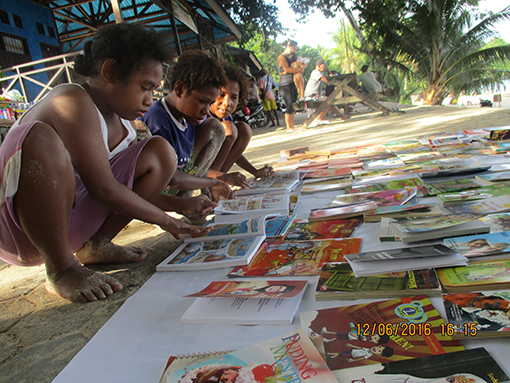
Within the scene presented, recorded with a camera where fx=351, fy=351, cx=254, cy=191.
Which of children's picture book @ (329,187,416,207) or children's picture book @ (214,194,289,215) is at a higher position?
children's picture book @ (214,194,289,215)

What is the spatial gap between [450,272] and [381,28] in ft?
44.5

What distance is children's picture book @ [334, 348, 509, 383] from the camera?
1.92 ft

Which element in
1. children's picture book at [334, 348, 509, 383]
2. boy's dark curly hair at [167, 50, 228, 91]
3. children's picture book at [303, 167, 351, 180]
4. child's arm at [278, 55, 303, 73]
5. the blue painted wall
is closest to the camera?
children's picture book at [334, 348, 509, 383]

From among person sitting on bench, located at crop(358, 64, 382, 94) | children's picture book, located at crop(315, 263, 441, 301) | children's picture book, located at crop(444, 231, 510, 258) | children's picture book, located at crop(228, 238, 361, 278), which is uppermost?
person sitting on bench, located at crop(358, 64, 382, 94)

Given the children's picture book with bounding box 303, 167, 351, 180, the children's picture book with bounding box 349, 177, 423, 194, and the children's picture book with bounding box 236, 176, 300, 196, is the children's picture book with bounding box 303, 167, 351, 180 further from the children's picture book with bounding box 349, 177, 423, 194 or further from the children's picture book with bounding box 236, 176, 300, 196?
the children's picture book with bounding box 349, 177, 423, 194

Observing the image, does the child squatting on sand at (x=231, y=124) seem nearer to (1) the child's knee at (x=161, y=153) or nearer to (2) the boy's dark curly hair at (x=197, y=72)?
(2) the boy's dark curly hair at (x=197, y=72)

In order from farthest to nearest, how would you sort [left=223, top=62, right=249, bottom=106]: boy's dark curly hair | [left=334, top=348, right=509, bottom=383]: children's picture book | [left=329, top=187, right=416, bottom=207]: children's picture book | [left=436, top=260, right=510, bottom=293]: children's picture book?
[left=223, top=62, right=249, bottom=106]: boy's dark curly hair → [left=329, top=187, right=416, bottom=207]: children's picture book → [left=436, top=260, right=510, bottom=293]: children's picture book → [left=334, top=348, right=509, bottom=383]: children's picture book

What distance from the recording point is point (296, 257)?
1.25m

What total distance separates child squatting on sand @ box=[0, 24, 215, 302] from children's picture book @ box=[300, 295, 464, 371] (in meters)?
0.68

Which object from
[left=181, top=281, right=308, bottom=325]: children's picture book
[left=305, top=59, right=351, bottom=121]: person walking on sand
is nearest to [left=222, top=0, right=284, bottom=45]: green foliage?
[left=305, top=59, right=351, bottom=121]: person walking on sand

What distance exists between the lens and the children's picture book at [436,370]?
585 millimetres

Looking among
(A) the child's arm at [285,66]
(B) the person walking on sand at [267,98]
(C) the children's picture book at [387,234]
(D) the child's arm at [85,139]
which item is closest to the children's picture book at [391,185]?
(C) the children's picture book at [387,234]

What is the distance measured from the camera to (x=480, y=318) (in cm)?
70

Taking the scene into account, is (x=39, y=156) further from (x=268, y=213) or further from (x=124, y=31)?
(x=268, y=213)
